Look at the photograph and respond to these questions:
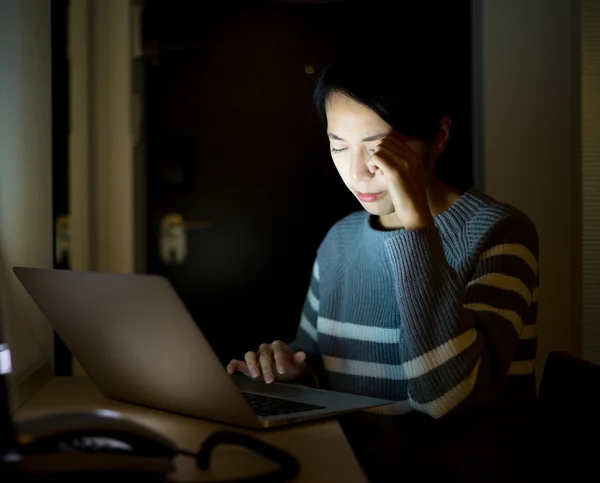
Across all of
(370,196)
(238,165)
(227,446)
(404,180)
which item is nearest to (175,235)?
(238,165)

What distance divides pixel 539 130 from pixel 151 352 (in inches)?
53.2

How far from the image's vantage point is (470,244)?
124cm

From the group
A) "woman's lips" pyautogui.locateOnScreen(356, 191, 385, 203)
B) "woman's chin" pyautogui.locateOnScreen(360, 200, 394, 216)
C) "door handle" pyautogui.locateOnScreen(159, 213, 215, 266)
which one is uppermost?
"woman's lips" pyautogui.locateOnScreen(356, 191, 385, 203)

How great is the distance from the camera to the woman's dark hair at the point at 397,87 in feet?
4.09

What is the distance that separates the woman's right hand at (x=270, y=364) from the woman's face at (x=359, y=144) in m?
0.28

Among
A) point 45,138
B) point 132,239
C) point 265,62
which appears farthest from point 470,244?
point 265,62

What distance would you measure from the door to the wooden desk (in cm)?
118

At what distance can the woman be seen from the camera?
1087mm

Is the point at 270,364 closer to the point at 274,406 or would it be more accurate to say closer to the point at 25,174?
the point at 274,406

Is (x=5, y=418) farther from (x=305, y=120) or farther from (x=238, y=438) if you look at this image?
(x=305, y=120)

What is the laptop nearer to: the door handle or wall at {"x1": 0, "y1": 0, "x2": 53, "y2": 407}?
wall at {"x1": 0, "y1": 0, "x2": 53, "y2": 407}

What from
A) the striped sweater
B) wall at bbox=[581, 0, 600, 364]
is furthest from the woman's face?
wall at bbox=[581, 0, 600, 364]

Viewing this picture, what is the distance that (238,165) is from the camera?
7.77 feet

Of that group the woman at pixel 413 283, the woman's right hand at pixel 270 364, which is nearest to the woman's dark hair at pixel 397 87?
the woman at pixel 413 283
